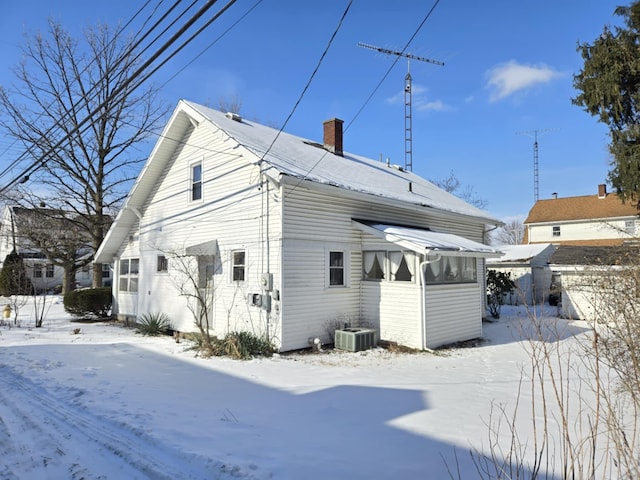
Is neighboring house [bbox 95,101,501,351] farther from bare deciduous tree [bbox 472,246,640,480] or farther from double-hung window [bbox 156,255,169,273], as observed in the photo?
bare deciduous tree [bbox 472,246,640,480]

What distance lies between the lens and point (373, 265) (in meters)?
12.2

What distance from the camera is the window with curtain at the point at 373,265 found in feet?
39.4

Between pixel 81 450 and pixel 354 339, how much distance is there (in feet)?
22.6

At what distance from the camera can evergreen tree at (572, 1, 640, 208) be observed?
12828 mm

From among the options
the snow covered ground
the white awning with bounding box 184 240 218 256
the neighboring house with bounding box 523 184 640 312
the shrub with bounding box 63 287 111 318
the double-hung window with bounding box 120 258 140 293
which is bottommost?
the snow covered ground

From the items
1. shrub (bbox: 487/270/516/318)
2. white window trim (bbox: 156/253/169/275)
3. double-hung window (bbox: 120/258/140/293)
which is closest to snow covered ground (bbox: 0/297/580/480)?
white window trim (bbox: 156/253/169/275)

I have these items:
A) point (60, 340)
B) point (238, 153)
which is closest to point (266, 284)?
point (238, 153)

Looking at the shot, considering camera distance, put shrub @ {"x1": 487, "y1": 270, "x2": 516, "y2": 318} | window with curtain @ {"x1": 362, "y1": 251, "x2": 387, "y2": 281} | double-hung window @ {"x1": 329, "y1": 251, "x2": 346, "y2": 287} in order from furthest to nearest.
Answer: shrub @ {"x1": 487, "y1": 270, "x2": 516, "y2": 318} < window with curtain @ {"x1": 362, "y1": 251, "x2": 387, "y2": 281} < double-hung window @ {"x1": 329, "y1": 251, "x2": 346, "y2": 287}

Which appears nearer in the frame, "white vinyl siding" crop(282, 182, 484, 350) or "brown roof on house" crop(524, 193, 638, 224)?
"white vinyl siding" crop(282, 182, 484, 350)

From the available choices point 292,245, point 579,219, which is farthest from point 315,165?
point 579,219

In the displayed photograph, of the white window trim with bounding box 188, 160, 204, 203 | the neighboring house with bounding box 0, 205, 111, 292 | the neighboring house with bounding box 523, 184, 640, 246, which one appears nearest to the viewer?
the white window trim with bounding box 188, 160, 204, 203

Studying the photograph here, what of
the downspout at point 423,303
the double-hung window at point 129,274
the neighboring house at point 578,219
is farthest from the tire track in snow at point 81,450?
the neighboring house at point 578,219

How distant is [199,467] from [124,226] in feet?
45.4

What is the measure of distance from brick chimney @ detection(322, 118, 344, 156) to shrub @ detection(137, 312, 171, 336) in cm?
884
